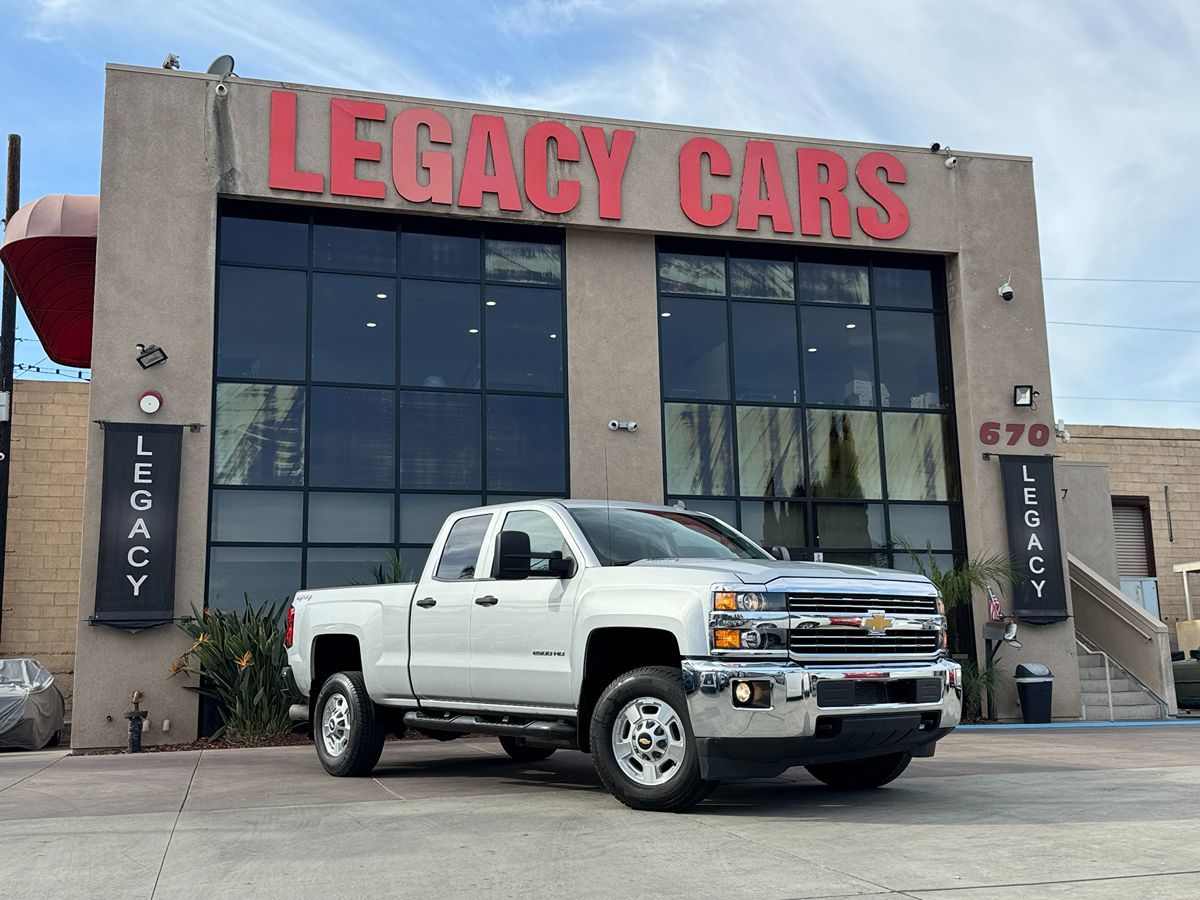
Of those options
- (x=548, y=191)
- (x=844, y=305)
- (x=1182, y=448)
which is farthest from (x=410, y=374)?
(x=1182, y=448)

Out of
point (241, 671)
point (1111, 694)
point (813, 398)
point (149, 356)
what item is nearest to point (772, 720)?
point (241, 671)

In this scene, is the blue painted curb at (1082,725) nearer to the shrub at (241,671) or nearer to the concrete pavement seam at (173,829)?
the shrub at (241,671)

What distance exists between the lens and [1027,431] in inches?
693

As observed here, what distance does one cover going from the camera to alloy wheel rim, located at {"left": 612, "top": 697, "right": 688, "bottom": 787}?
7152mm

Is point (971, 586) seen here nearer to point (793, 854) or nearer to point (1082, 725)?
point (1082, 725)

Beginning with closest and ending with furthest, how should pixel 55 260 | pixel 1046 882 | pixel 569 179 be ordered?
1. pixel 1046 882
2. pixel 569 179
3. pixel 55 260

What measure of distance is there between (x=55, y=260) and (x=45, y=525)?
6817mm

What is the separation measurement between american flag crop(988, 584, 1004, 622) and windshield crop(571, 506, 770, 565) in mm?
8844

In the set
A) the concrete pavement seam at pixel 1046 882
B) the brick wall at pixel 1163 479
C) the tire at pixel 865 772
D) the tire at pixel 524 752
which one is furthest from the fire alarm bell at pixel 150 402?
the brick wall at pixel 1163 479

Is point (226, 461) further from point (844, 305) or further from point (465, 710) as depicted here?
point (844, 305)

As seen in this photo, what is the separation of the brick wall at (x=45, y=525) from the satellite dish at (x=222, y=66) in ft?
26.7

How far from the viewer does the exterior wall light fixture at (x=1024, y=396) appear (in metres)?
17.5

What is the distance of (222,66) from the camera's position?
15.5 metres

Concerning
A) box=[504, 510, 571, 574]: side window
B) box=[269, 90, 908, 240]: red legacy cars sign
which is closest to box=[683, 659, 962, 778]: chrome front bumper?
box=[504, 510, 571, 574]: side window
